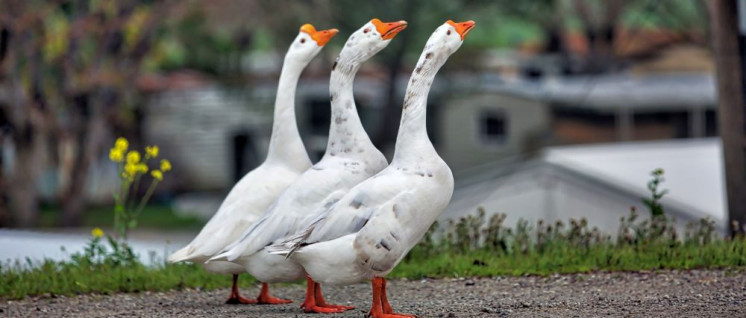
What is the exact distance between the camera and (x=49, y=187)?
106 ft

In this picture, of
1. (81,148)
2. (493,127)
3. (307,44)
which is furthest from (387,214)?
(493,127)

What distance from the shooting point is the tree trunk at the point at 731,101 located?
11.9m

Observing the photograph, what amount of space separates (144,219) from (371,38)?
76.5ft

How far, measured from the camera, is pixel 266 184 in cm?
807

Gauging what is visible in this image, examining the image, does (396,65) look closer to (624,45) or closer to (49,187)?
(49,187)

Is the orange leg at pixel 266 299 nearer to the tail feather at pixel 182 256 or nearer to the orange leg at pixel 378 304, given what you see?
the tail feather at pixel 182 256

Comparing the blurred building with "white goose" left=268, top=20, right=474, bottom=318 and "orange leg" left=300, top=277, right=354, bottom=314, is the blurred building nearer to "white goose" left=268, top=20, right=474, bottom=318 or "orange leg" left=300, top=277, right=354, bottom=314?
"orange leg" left=300, top=277, right=354, bottom=314

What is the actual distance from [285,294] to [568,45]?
3297 cm

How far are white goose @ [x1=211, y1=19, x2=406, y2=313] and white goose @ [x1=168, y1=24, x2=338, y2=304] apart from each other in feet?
0.85

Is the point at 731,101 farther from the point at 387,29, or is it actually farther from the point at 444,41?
the point at 444,41

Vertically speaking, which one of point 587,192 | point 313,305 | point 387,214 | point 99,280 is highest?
point 587,192

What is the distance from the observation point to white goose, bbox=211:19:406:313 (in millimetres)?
7371

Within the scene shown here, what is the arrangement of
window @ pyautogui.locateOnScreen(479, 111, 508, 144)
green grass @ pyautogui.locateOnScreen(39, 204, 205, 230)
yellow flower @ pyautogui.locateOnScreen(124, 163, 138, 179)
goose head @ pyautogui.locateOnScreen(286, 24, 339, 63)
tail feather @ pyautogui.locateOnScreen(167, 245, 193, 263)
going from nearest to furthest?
1. tail feather @ pyautogui.locateOnScreen(167, 245, 193, 263)
2. goose head @ pyautogui.locateOnScreen(286, 24, 339, 63)
3. yellow flower @ pyautogui.locateOnScreen(124, 163, 138, 179)
4. green grass @ pyautogui.locateOnScreen(39, 204, 205, 230)
5. window @ pyautogui.locateOnScreen(479, 111, 508, 144)

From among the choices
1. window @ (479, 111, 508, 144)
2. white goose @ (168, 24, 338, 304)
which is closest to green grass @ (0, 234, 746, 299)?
white goose @ (168, 24, 338, 304)
